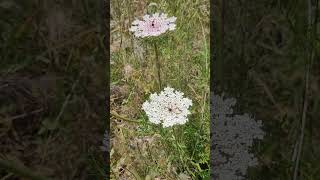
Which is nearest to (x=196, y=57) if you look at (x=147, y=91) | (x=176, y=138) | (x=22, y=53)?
(x=147, y=91)

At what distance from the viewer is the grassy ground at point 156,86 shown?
4.62ft

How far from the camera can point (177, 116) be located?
4.33 ft

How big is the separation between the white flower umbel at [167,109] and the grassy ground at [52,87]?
0.21 meters

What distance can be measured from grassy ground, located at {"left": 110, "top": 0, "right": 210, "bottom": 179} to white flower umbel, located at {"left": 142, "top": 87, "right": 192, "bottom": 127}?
0.08 metres

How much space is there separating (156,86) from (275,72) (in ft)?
1.04

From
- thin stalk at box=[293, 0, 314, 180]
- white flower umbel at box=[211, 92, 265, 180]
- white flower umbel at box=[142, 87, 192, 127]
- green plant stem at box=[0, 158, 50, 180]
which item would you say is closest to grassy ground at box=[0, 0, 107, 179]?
green plant stem at box=[0, 158, 50, 180]

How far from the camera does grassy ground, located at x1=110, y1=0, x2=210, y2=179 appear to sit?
1409mm

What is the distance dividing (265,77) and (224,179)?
43 centimetres

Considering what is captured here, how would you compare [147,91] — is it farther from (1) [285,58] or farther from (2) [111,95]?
(1) [285,58]

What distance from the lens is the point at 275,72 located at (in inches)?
62.7

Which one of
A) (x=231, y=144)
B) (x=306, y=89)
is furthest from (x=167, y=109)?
(x=306, y=89)

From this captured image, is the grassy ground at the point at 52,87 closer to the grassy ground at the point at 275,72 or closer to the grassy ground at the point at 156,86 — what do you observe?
the grassy ground at the point at 156,86

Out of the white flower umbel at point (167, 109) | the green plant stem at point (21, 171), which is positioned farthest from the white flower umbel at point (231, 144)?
the green plant stem at point (21, 171)

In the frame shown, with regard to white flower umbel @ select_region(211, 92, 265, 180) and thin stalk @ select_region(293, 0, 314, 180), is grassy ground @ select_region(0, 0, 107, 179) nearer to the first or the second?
white flower umbel @ select_region(211, 92, 265, 180)
